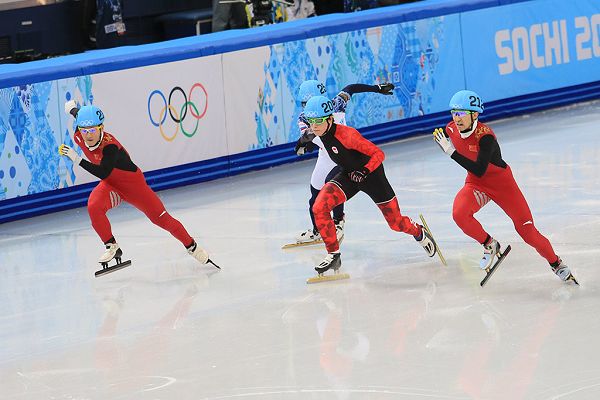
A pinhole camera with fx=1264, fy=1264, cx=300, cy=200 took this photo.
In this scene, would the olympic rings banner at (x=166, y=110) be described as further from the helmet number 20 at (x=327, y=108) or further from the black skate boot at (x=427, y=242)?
the black skate boot at (x=427, y=242)

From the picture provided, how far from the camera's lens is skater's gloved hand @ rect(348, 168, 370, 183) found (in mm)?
9789

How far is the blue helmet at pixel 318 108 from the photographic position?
31.4 ft

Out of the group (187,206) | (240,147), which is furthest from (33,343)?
(240,147)

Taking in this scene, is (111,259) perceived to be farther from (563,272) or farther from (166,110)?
(166,110)

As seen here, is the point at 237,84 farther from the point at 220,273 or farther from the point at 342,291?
the point at 342,291

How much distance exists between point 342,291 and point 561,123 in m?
7.99

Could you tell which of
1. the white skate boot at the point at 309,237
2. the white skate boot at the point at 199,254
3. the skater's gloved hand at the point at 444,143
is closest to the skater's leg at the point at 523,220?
the skater's gloved hand at the point at 444,143

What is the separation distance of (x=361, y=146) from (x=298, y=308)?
4.98ft

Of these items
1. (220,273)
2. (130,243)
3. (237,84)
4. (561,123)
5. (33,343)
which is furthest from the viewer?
(561,123)

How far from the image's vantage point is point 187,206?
13.2 m

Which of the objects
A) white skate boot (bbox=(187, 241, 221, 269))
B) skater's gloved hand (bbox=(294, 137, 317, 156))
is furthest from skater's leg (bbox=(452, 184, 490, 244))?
white skate boot (bbox=(187, 241, 221, 269))

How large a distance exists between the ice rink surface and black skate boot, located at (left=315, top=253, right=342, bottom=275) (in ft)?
0.52

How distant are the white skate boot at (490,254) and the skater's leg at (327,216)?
1161 mm

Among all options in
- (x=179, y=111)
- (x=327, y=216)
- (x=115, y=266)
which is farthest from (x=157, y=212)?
(x=179, y=111)
